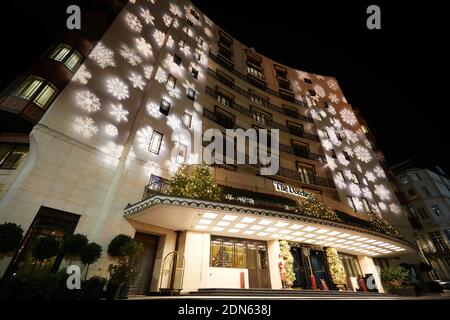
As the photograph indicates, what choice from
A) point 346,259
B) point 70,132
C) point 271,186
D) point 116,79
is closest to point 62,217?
point 70,132

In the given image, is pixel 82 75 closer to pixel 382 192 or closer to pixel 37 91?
pixel 37 91

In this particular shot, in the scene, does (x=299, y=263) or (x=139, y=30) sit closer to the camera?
(x=299, y=263)

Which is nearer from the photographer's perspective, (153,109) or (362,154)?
(153,109)

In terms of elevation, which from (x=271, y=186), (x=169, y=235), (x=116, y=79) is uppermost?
(x=116, y=79)

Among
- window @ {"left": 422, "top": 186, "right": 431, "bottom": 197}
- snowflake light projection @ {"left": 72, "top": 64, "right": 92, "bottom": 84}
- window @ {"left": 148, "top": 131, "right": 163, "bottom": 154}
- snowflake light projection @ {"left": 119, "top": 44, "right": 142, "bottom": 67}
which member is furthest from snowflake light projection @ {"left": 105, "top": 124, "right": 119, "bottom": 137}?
window @ {"left": 422, "top": 186, "right": 431, "bottom": 197}

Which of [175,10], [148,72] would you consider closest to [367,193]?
[148,72]

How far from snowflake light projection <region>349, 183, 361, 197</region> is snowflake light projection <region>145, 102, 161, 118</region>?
2145 centimetres

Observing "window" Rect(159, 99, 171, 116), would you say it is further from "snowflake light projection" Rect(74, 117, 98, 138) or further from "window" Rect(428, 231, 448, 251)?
"window" Rect(428, 231, 448, 251)

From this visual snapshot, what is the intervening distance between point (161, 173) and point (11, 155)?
760cm

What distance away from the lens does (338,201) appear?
70.1 ft

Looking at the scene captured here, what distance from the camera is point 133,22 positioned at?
55.7 ft

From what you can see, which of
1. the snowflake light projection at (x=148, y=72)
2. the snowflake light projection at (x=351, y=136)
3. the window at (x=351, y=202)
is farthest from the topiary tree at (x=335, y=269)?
the snowflake light projection at (x=148, y=72)
